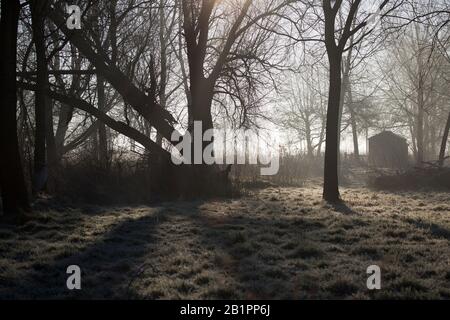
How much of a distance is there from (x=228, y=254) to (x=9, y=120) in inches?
202

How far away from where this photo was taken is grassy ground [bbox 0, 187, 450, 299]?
484 cm

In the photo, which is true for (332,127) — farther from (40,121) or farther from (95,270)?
(95,270)

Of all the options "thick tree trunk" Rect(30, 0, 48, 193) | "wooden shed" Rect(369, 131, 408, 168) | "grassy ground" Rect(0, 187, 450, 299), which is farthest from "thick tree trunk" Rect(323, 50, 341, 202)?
"wooden shed" Rect(369, 131, 408, 168)

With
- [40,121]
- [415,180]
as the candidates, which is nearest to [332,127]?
[415,180]

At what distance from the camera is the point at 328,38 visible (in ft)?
41.8

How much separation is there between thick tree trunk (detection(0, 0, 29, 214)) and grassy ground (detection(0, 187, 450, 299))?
79cm

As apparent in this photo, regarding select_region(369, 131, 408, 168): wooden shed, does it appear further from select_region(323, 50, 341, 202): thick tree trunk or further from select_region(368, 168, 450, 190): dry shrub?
select_region(323, 50, 341, 202): thick tree trunk

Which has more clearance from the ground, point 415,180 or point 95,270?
point 415,180

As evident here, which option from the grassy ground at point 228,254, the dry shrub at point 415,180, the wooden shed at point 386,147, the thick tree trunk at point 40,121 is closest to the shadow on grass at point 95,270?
the grassy ground at point 228,254

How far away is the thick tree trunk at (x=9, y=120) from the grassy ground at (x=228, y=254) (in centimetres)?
79

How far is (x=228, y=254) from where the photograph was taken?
21.0ft

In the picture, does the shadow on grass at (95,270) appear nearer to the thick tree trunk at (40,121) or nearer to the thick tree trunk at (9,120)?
the thick tree trunk at (9,120)

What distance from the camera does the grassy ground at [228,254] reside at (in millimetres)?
4840
